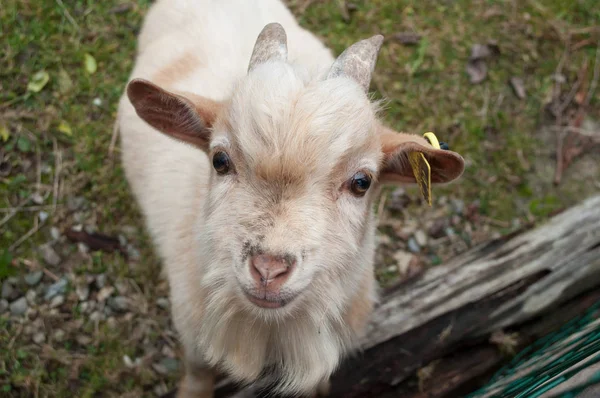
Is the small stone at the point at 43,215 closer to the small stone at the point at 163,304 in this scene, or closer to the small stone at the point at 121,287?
the small stone at the point at 121,287

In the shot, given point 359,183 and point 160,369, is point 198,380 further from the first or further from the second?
point 359,183

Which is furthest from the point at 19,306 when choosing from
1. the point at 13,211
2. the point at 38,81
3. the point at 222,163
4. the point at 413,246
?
the point at 413,246

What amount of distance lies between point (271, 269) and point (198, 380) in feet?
5.27

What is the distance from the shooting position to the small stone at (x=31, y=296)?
389 centimetres

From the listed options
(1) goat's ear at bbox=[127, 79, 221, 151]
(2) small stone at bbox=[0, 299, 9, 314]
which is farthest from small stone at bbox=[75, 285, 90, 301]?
(1) goat's ear at bbox=[127, 79, 221, 151]

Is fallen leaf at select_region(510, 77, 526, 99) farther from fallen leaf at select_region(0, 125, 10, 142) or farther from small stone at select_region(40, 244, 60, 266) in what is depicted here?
fallen leaf at select_region(0, 125, 10, 142)

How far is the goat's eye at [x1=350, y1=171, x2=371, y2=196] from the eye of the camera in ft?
7.39

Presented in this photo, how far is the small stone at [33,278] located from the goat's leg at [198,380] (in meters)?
1.41

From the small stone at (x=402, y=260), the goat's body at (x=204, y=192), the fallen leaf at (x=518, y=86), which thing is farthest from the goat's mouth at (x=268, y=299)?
the fallen leaf at (x=518, y=86)

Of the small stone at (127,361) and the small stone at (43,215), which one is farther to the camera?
the small stone at (43,215)

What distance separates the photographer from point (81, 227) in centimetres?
421

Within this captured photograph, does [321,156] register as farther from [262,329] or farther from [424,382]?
[424,382]

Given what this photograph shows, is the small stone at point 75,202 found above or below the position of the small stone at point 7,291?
above

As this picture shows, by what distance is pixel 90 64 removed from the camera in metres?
4.68
